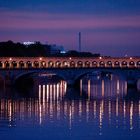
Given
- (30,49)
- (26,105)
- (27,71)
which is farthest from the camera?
(30,49)

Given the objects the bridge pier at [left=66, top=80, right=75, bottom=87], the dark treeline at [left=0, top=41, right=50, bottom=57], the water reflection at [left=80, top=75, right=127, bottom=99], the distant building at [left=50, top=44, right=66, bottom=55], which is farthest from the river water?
the distant building at [left=50, top=44, right=66, bottom=55]

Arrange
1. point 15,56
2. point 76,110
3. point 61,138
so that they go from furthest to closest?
1. point 15,56
2. point 76,110
3. point 61,138

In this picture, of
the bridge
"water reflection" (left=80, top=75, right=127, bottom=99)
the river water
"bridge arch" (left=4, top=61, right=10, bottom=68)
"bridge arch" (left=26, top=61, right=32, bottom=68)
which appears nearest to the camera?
the river water

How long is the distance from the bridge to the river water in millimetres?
17243

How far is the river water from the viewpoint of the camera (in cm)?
3058

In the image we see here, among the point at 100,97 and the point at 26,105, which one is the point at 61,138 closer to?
the point at 26,105

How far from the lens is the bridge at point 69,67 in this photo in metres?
69.6

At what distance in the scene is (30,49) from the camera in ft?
307

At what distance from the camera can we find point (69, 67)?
234 ft

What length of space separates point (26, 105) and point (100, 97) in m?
9.61

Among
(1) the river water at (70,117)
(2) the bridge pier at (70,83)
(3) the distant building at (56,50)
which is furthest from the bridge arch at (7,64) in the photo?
(3) the distant building at (56,50)

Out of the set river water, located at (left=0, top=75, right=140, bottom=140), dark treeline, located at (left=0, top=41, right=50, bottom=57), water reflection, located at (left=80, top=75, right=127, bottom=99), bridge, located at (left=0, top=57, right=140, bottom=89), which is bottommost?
water reflection, located at (left=80, top=75, right=127, bottom=99)

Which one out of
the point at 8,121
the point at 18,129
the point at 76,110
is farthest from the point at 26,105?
the point at 18,129

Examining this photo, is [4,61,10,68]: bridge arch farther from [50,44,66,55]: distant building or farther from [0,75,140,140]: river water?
[50,44,66,55]: distant building
